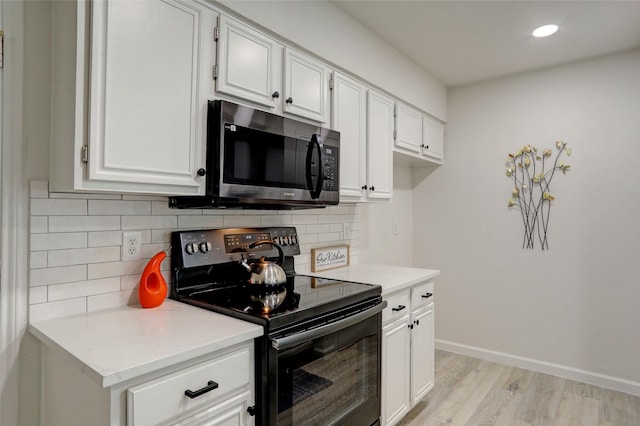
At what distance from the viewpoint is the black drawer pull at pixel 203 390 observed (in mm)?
1072

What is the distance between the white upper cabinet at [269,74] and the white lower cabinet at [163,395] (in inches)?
40.9

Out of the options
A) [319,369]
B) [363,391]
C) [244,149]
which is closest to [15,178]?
[244,149]

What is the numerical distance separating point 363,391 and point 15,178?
1.62 meters

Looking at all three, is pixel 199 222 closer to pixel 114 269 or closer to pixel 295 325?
pixel 114 269

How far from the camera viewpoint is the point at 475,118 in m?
3.38

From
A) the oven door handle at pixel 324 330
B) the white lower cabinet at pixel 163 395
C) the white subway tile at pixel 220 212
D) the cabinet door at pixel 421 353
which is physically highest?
the white subway tile at pixel 220 212

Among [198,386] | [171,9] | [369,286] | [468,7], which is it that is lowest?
[198,386]

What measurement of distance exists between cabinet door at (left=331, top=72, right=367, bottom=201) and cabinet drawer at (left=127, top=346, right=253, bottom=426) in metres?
1.21

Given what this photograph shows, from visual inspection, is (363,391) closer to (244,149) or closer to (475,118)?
(244,149)

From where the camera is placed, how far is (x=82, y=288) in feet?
4.64

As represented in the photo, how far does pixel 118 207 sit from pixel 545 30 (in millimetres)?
2630

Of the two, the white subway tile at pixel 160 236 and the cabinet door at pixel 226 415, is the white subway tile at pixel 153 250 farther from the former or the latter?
the cabinet door at pixel 226 415

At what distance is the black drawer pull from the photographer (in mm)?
1072

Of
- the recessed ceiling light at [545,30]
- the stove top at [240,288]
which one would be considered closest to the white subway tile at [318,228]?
the stove top at [240,288]
